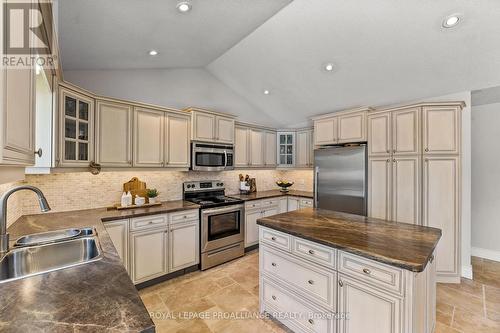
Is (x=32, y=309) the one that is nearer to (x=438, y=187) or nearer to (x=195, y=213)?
(x=195, y=213)

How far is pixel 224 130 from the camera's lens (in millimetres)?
3912

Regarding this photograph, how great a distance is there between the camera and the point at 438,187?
9.73 ft

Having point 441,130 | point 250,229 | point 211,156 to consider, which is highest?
point 441,130

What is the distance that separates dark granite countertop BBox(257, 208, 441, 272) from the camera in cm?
140

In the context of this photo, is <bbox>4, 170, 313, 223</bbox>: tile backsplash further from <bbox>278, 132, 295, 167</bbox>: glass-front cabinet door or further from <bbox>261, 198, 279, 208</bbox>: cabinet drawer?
<bbox>278, 132, 295, 167</bbox>: glass-front cabinet door

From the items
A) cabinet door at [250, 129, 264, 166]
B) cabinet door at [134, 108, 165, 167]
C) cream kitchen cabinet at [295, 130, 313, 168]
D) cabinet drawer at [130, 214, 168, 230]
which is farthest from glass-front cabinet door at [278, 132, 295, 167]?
cabinet drawer at [130, 214, 168, 230]

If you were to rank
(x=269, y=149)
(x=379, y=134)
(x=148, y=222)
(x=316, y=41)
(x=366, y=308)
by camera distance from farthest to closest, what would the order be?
(x=269, y=149) < (x=379, y=134) < (x=316, y=41) < (x=148, y=222) < (x=366, y=308)

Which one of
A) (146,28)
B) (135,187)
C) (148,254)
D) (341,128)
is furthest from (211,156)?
(341,128)

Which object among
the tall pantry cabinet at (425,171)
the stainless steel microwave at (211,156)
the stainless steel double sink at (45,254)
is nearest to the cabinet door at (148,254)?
the stainless steel double sink at (45,254)

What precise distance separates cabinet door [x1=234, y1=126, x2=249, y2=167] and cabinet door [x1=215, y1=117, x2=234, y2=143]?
215mm

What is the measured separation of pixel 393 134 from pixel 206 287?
3.29 meters

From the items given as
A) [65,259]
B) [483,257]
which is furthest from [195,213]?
[483,257]

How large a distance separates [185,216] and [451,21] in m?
3.72

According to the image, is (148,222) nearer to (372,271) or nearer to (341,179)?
(372,271)
